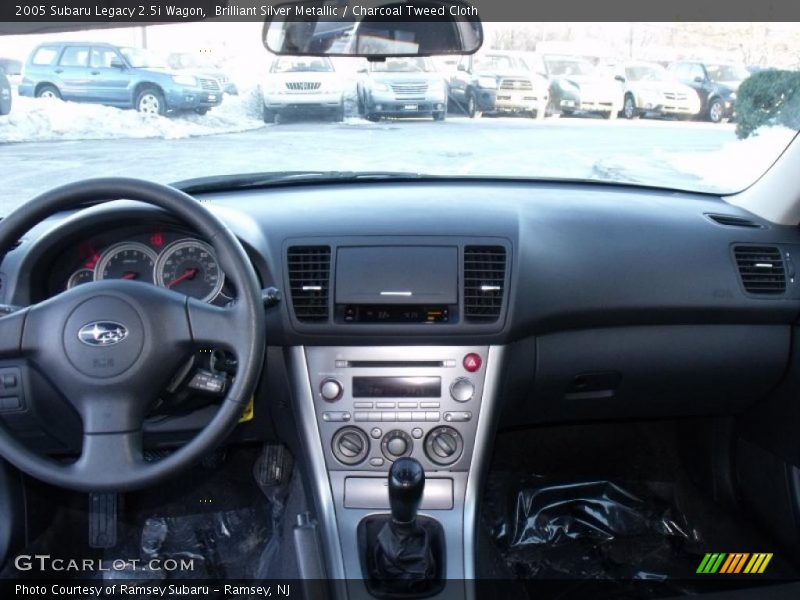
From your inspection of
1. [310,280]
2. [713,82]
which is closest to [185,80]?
[310,280]

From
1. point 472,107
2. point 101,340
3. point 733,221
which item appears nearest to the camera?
point 101,340

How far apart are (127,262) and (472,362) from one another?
3.45ft

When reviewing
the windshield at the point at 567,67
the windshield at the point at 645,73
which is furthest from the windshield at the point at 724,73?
the windshield at the point at 567,67

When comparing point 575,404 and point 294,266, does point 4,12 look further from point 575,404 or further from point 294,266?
point 575,404

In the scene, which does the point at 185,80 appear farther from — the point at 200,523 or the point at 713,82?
the point at 713,82

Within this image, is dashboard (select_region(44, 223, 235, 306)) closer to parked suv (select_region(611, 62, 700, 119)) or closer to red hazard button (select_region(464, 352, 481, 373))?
red hazard button (select_region(464, 352, 481, 373))

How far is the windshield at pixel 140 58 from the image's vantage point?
2.68 metres

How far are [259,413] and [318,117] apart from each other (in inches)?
46.0

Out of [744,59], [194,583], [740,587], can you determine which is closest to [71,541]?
[194,583]

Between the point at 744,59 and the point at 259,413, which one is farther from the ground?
the point at 744,59

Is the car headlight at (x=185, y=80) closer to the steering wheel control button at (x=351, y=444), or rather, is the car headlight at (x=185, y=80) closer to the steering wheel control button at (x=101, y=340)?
the steering wheel control button at (x=101, y=340)

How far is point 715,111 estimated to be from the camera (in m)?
3.16

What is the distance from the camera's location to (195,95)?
291 centimetres

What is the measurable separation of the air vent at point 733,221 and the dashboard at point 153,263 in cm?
173
